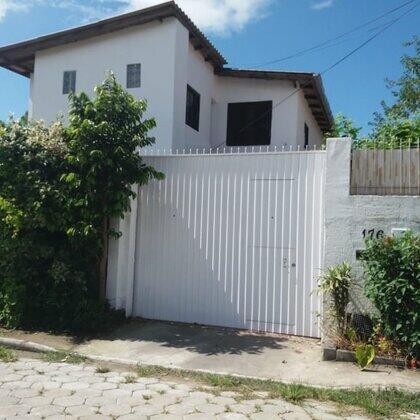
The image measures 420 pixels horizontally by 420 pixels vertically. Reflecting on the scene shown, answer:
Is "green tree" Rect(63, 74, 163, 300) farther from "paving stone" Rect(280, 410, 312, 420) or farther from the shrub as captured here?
"paving stone" Rect(280, 410, 312, 420)

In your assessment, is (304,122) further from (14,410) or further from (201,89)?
(14,410)

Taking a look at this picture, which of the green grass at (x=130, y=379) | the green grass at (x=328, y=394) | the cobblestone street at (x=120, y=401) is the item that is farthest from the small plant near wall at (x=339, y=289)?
the green grass at (x=130, y=379)

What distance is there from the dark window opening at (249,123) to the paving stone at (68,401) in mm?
10926

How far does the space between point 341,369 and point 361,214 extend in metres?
2.08

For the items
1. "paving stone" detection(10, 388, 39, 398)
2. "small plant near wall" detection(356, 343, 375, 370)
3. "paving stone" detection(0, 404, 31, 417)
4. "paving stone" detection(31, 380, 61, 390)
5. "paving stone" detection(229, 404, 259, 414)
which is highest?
"small plant near wall" detection(356, 343, 375, 370)

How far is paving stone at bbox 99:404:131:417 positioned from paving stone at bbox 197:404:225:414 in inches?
27.2

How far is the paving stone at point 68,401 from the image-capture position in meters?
4.66

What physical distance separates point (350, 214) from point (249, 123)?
863 cm

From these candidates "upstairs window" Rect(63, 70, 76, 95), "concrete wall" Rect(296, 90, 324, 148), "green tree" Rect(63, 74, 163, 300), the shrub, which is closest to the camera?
the shrub

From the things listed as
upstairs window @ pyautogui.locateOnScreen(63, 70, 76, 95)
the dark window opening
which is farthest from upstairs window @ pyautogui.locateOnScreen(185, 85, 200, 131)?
upstairs window @ pyautogui.locateOnScreen(63, 70, 76, 95)

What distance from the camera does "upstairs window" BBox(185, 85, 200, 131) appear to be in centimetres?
1355

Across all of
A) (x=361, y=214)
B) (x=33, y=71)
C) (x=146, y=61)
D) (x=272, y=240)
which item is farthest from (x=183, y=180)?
(x=33, y=71)

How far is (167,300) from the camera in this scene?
8.09 m

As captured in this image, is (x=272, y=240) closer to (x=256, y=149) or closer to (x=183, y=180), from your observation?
(x=183, y=180)
